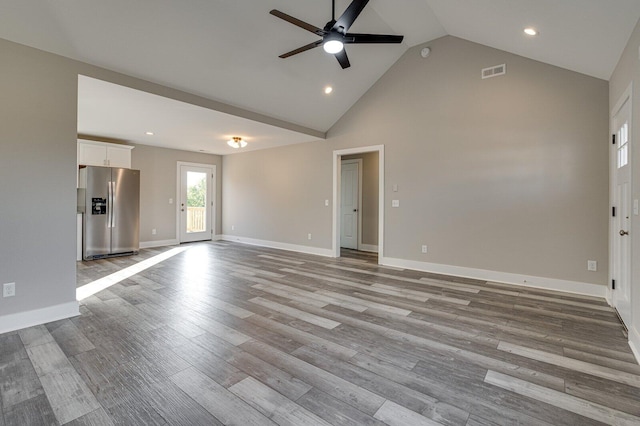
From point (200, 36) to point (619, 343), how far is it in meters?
5.13

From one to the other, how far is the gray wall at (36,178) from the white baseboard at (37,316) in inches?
1.8

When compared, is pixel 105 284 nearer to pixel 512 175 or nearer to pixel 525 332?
pixel 525 332

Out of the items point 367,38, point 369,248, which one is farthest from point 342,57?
point 369,248

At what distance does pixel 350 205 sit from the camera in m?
7.71

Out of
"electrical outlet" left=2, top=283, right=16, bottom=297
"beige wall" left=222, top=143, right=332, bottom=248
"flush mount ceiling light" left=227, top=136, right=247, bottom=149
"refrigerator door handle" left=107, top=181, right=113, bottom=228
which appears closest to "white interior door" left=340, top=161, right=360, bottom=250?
"beige wall" left=222, top=143, right=332, bottom=248

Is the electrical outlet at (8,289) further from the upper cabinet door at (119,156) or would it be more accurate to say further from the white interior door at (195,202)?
the white interior door at (195,202)

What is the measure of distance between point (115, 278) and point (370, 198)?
5423 millimetres

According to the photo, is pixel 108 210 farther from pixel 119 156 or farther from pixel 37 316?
pixel 37 316

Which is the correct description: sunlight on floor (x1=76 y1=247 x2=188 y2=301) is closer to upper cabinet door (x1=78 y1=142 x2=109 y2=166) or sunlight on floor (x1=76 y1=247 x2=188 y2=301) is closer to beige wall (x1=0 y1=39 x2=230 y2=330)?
beige wall (x1=0 y1=39 x2=230 y2=330)

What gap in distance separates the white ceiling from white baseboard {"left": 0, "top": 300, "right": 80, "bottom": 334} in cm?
249

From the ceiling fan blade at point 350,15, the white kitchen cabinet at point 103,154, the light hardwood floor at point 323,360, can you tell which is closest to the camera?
the light hardwood floor at point 323,360

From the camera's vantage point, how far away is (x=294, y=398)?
1.76m

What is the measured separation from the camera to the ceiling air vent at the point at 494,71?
167 inches

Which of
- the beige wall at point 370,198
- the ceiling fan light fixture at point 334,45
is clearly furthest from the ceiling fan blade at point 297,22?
the beige wall at point 370,198
